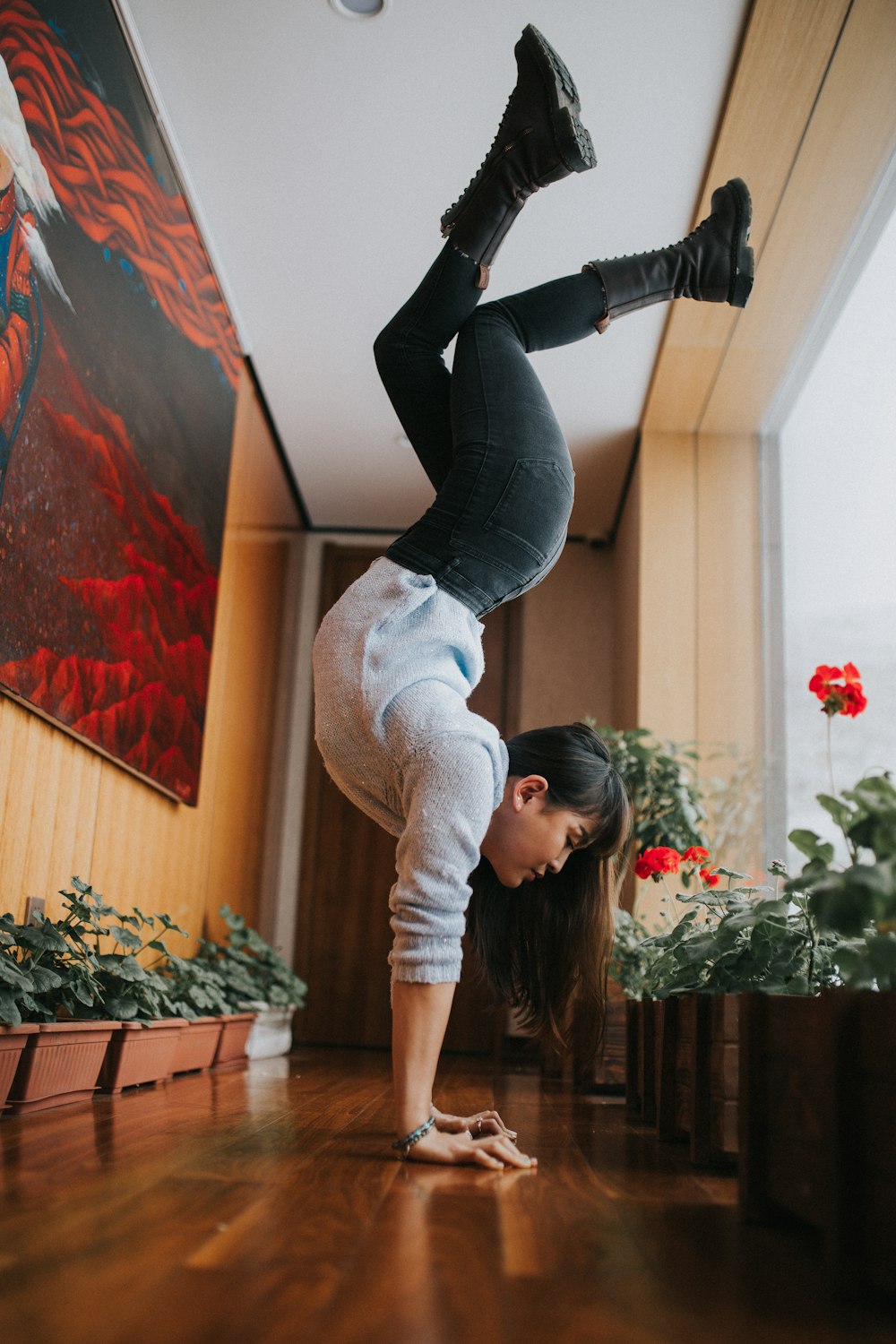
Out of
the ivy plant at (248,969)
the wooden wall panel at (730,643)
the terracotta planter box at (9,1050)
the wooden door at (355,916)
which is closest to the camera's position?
the terracotta planter box at (9,1050)

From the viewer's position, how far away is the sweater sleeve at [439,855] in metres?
1.48

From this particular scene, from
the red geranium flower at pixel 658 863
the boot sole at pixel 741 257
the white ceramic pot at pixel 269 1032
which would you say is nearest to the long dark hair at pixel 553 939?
the red geranium flower at pixel 658 863

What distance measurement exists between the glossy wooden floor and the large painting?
115 centimetres

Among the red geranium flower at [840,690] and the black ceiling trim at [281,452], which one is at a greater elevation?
the black ceiling trim at [281,452]

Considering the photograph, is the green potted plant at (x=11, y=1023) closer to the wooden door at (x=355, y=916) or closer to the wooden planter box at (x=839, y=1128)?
the wooden planter box at (x=839, y=1128)

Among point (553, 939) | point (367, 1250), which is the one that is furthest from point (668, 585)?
point (367, 1250)

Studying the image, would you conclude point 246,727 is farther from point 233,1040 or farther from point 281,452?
point 233,1040

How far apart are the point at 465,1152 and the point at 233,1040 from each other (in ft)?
7.23

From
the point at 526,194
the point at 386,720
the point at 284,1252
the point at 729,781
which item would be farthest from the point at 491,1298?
the point at 729,781

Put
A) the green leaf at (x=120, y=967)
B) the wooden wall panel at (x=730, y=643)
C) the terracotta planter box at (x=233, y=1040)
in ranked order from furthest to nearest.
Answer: the wooden wall panel at (x=730, y=643), the terracotta planter box at (x=233, y=1040), the green leaf at (x=120, y=967)

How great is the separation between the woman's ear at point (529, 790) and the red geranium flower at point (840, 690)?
0.47 metres

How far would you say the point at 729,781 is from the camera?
4.21 meters

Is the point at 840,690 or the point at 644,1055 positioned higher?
the point at 840,690

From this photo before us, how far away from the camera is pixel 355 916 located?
570 centimetres
